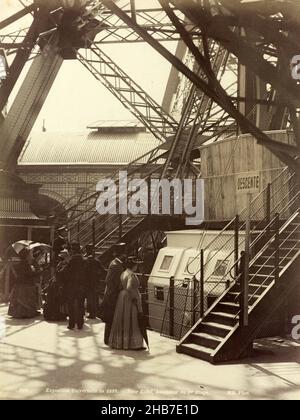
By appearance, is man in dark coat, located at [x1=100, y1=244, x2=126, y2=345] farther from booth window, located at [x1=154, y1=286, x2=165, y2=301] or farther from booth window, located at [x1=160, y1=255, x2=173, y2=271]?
booth window, located at [x1=160, y1=255, x2=173, y2=271]

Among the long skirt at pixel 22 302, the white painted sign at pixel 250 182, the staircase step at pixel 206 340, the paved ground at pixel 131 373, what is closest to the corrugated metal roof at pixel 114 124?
the white painted sign at pixel 250 182

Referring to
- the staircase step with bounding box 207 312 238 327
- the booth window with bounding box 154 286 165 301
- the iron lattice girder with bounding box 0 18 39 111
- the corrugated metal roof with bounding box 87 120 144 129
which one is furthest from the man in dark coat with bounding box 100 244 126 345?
the corrugated metal roof with bounding box 87 120 144 129

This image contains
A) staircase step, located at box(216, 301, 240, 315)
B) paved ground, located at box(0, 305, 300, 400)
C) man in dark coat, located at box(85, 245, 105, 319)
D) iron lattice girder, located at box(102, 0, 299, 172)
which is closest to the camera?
paved ground, located at box(0, 305, 300, 400)

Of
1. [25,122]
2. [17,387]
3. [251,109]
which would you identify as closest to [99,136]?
[25,122]

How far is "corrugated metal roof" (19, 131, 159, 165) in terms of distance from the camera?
40.0 m

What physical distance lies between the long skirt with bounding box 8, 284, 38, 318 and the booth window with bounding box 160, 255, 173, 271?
3965mm

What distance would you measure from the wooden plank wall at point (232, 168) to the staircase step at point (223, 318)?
4.89m

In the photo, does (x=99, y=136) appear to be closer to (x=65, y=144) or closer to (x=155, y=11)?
(x=65, y=144)

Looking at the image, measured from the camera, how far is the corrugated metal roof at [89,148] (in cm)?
4003

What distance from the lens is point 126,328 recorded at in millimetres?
11312

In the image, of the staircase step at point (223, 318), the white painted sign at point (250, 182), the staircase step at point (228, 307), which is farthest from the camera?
the white painted sign at point (250, 182)

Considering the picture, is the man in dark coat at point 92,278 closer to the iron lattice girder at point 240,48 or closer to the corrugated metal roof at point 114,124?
the iron lattice girder at point 240,48

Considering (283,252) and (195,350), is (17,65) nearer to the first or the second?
(283,252)

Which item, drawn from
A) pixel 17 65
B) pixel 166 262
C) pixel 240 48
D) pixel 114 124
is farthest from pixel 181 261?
pixel 114 124
